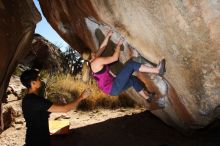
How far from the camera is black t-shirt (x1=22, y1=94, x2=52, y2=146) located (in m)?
4.38

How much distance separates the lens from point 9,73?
662cm

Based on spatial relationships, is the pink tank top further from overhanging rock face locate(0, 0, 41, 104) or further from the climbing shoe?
overhanging rock face locate(0, 0, 41, 104)

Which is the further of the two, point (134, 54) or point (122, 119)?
point (122, 119)

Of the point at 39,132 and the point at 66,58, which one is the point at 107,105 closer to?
the point at 39,132

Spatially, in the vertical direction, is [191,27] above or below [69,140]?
above

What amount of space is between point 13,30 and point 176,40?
295 cm

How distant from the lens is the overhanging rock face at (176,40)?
14.8 ft

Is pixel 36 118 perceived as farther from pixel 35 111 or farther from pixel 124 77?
pixel 124 77

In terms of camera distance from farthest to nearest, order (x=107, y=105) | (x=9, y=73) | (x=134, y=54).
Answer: (x=107, y=105) < (x=9, y=73) < (x=134, y=54)

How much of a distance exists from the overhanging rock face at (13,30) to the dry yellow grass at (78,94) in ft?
13.0

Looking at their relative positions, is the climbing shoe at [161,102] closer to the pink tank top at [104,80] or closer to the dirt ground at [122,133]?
the dirt ground at [122,133]

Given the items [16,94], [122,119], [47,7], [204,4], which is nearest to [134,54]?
[204,4]

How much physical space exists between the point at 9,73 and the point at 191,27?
11.8 ft

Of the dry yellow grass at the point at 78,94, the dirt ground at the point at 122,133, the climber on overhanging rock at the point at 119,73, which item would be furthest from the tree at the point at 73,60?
the climber on overhanging rock at the point at 119,73
